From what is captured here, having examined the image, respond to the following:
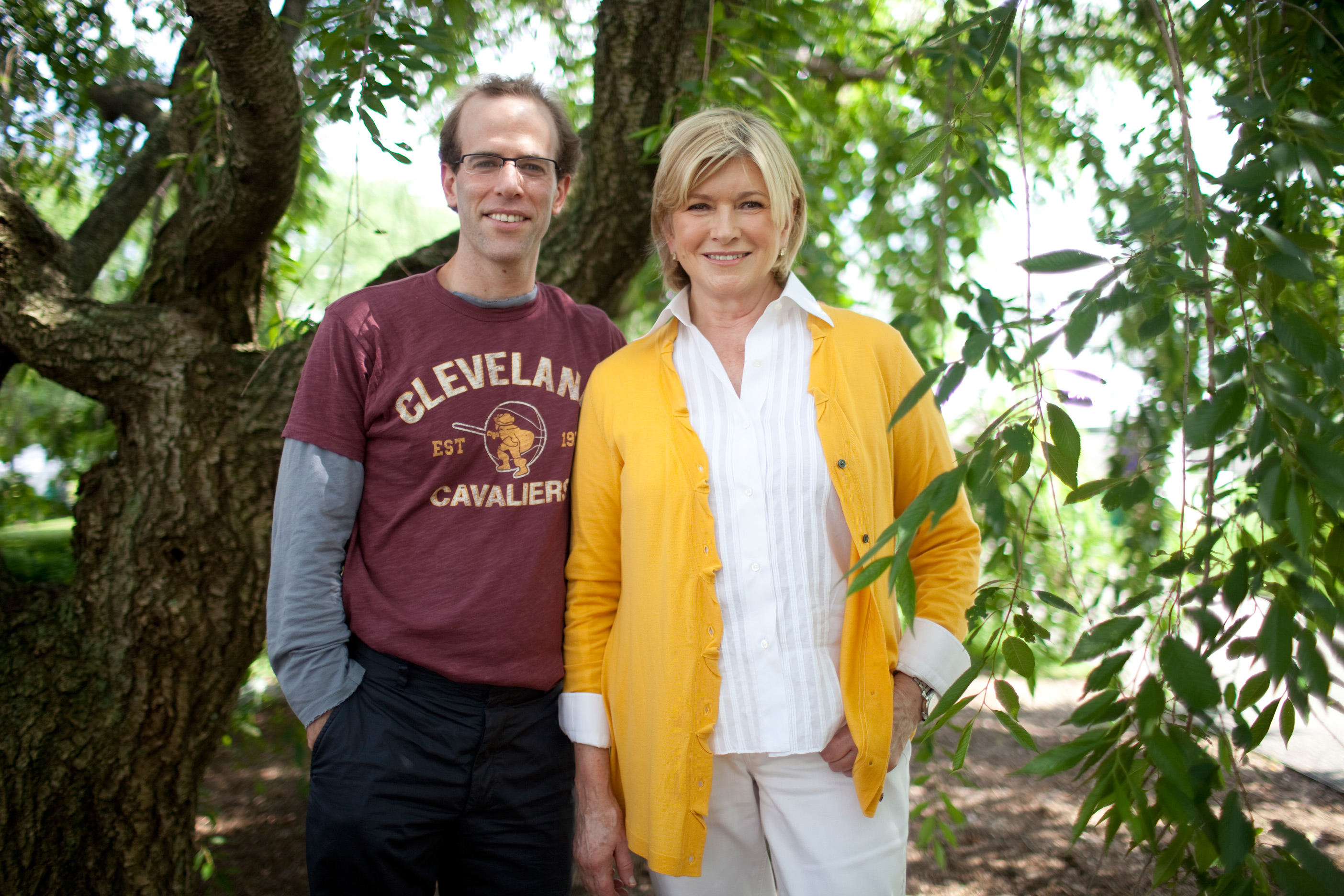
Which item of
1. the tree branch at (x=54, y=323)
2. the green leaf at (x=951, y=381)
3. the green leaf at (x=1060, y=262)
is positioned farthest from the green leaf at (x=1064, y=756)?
the tree branch at (x=54, y=323)

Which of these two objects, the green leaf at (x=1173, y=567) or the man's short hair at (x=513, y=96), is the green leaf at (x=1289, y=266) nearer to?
the green leaf at (x=1173, y=567)

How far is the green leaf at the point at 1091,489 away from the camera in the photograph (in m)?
1.05

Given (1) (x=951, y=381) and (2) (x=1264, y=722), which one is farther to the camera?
(2) (x=1264, y=722)

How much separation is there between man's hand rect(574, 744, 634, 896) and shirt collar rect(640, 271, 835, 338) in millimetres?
825

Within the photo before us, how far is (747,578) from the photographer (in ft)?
5.00

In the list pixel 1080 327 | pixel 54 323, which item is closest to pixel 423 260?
pixel 54 323

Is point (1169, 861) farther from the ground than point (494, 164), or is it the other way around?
point (494, 164)

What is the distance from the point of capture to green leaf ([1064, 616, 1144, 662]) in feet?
3.14

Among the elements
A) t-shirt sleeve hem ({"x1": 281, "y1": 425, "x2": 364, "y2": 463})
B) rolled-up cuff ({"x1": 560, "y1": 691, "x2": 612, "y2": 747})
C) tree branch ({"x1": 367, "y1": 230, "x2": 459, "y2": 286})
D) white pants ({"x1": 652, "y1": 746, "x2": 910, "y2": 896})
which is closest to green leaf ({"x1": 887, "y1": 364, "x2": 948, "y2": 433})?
white pants ({"x1": 652, "y1": 746, "x2": 910, "y2": 896})

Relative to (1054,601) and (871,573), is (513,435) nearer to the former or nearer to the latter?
(871,573)

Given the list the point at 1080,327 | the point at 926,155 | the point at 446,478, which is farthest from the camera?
the point at 446,478

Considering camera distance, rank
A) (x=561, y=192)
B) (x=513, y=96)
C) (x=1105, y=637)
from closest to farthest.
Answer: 1. (x=1105, y=637)
2. (x=513, y=96)
3. (x=561, y=192)

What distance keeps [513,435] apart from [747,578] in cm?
53


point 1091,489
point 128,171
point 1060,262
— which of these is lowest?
point 1091,489
